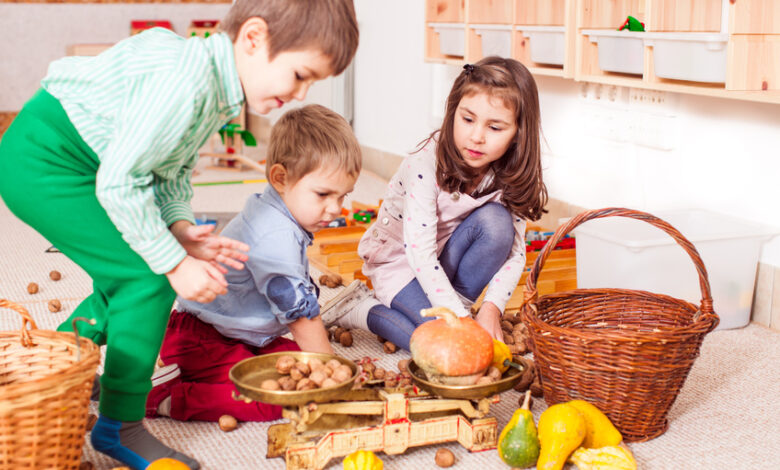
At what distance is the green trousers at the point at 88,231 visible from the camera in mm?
1057

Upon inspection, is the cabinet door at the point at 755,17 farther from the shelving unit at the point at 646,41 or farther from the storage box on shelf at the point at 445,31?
the storage box on shelf at the point at 445,31

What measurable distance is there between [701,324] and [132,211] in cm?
78

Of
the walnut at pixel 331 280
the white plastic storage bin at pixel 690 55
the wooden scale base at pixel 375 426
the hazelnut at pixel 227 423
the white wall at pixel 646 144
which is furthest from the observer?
the walnut at pixel 331 280

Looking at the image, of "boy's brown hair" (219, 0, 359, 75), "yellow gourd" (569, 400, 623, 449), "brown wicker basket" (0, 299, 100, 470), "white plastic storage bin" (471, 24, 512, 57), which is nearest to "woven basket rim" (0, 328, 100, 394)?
"brown wicker basket" (0, 299, 100, 470)

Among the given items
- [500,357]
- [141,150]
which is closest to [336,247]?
[500,357]

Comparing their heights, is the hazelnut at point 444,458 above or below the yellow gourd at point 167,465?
below

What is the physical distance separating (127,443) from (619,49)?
4.43 ft

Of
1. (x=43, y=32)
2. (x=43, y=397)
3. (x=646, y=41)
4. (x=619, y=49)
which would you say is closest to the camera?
(x=43, y=397)

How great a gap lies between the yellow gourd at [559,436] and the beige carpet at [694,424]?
9 centimetres

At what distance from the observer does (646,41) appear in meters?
1.77

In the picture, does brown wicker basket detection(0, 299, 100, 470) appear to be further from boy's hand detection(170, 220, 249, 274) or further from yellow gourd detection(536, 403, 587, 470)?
yellow gourd detection(536, 403, 587, 470)

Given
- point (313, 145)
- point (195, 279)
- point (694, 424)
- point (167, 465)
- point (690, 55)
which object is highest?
point (690, 55)

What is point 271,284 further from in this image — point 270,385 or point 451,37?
point 451,37

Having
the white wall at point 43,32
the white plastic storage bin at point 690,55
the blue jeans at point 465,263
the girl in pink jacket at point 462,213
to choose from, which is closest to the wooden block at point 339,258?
the girl in pink jacket at point 462,213
